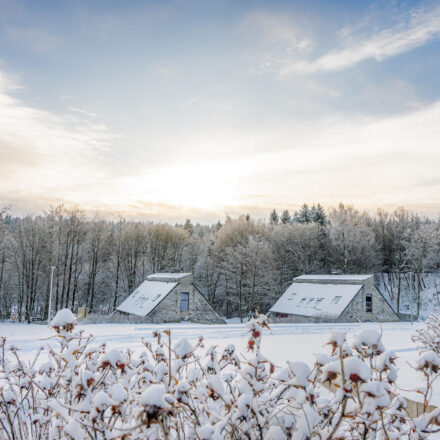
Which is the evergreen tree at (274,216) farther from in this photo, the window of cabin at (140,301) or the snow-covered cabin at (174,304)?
the window of cabin at (140,301)

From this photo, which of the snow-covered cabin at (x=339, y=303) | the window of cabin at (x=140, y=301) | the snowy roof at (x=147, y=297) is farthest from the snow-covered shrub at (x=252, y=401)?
the window of cabin at (x=140, y=301)

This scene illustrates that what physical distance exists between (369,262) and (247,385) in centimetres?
4419

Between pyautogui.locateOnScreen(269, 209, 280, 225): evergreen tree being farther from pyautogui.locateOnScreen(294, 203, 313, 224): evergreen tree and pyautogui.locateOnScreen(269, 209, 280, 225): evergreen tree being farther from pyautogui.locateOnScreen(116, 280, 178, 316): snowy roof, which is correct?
pyautogui.locateOnScreen(116, 280, 178, 316): snowy roof

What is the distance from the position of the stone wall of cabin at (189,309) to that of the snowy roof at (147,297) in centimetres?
37

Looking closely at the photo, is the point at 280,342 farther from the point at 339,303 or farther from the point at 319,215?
the point at 319,215

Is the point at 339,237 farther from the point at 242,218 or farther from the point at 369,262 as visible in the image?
the point at 242,218

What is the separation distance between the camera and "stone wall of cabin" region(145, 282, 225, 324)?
25156mm

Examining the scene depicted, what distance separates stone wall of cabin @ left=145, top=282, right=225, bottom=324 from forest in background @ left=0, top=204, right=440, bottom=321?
12.4 m

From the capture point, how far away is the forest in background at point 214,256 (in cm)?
3722

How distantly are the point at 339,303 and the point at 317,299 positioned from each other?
215 cm

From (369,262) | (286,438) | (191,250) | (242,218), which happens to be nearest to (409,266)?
(369,262)

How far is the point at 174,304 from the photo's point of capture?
25.8m

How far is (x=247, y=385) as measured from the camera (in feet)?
8.08

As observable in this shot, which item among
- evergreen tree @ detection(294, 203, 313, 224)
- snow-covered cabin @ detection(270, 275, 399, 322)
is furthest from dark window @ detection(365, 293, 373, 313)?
evergreen tree @ detection(294, 203, 313, 224)
